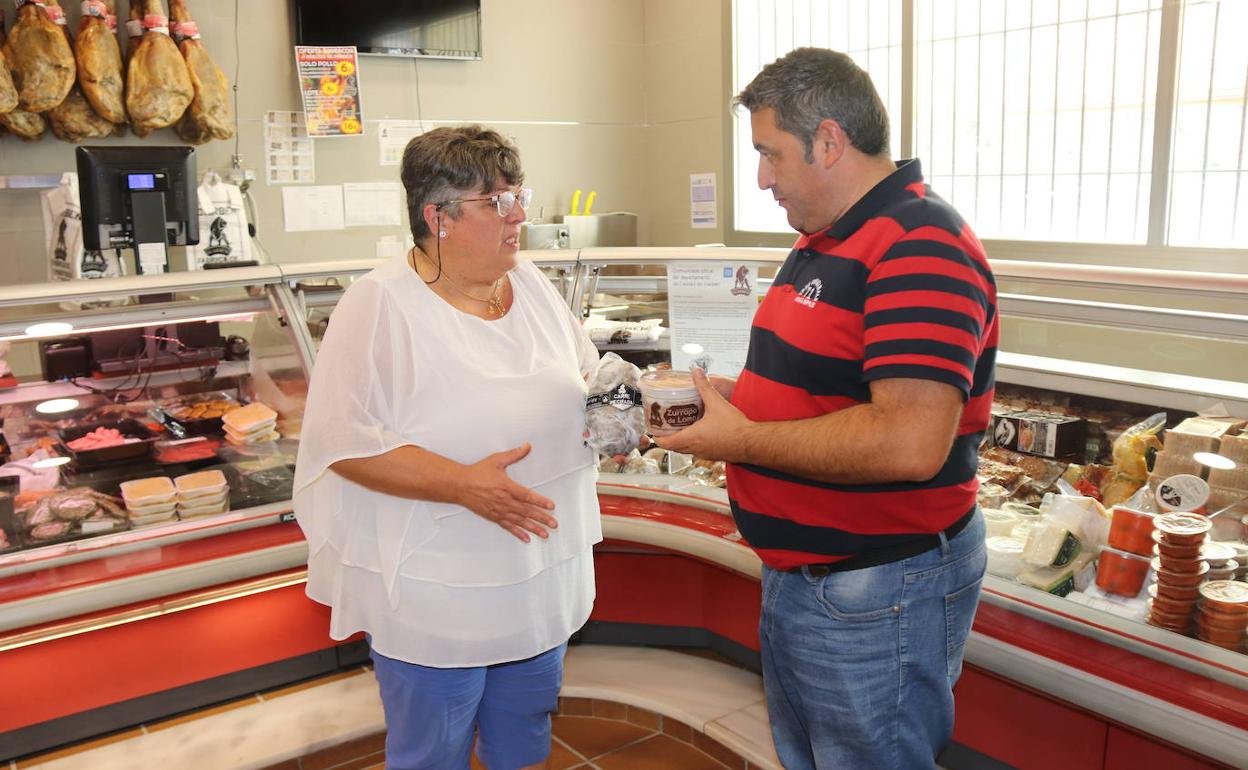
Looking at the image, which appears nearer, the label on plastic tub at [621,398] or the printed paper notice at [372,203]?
the label on plastic tub at [621,398]

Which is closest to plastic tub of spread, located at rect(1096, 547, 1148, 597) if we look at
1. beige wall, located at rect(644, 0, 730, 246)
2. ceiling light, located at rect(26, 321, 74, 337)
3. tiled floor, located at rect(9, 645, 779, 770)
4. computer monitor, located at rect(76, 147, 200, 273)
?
tiled floor, located at rect(9, 645, 779, 770)

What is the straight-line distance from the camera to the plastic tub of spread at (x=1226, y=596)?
6.25ft

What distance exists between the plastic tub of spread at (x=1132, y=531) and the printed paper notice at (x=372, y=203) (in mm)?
5157

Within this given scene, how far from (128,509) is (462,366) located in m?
1.36

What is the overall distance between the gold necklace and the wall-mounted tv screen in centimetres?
463

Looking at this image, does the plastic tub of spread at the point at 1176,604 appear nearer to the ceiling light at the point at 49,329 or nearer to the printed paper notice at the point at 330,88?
the ceiling light at the point at 49,329

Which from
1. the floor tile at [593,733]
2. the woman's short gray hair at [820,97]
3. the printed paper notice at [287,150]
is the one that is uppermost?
the printed paper notice at [287,150]

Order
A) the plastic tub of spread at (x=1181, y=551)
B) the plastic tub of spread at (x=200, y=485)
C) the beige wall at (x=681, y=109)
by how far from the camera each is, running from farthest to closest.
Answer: the beige wall at (x=681, y=109) < the plastic tub of spread at (x=200, y=485) < the plastic tub of spread at (x=1181, y=551)

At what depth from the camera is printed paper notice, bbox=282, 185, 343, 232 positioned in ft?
20.1

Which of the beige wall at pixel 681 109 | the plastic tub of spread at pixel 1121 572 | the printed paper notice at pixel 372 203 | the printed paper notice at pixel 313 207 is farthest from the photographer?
the beige wall at pixel 681 109

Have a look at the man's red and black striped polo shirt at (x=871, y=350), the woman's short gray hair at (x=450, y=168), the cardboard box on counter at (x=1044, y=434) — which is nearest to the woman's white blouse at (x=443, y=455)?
the woman's short gray hair at (x=450, y=168)

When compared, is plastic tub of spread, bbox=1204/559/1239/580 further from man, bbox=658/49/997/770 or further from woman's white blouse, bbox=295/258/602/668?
woman's white blouse, bbox=295/258/602/668

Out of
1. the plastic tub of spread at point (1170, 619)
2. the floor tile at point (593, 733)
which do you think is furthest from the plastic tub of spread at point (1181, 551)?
the floor tile at point (593, 733)

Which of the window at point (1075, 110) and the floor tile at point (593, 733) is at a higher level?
the window at point (1075, 110)
